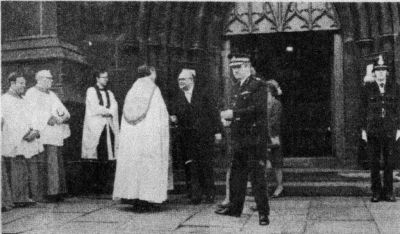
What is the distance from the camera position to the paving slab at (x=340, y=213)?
614 cm

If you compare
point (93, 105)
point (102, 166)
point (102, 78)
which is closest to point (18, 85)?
point (93, 105)

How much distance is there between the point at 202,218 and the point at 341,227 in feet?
4.77

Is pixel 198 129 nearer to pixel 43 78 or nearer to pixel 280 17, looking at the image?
pixel 43 78

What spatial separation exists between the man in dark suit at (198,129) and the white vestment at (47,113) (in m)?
1.45

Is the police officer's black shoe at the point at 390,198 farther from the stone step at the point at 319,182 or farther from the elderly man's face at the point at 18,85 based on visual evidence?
the elderly man's face at the point at 18,85

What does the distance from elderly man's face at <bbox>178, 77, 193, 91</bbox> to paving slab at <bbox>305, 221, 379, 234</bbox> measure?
2490mm

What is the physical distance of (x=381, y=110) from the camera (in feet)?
23.4

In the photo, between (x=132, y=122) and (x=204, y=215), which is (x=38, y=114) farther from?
(x=204, y=215)

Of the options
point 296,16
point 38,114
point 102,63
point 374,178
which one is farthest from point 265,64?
point 38,114

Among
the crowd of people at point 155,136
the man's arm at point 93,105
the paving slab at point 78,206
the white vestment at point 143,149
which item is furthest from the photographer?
the man's arm at point 93,105

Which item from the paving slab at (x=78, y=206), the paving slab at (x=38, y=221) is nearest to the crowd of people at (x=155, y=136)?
the paving slab at (x=78, y=206)

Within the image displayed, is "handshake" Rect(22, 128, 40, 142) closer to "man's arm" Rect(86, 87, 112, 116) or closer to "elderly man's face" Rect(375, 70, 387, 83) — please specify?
"man's arm" Rect(86, 87, 112, 116)

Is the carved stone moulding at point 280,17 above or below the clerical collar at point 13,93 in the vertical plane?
above

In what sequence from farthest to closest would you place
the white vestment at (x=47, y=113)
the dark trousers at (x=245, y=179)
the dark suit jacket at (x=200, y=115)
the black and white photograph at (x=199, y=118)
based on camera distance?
1. the dark suit jacket at (x=200, y=115)
2. the white vestment at (x=47, y=113)
3. the black and white photograph at (x=199, y=118)
4. the dark trousers at (x=245, y=179)
